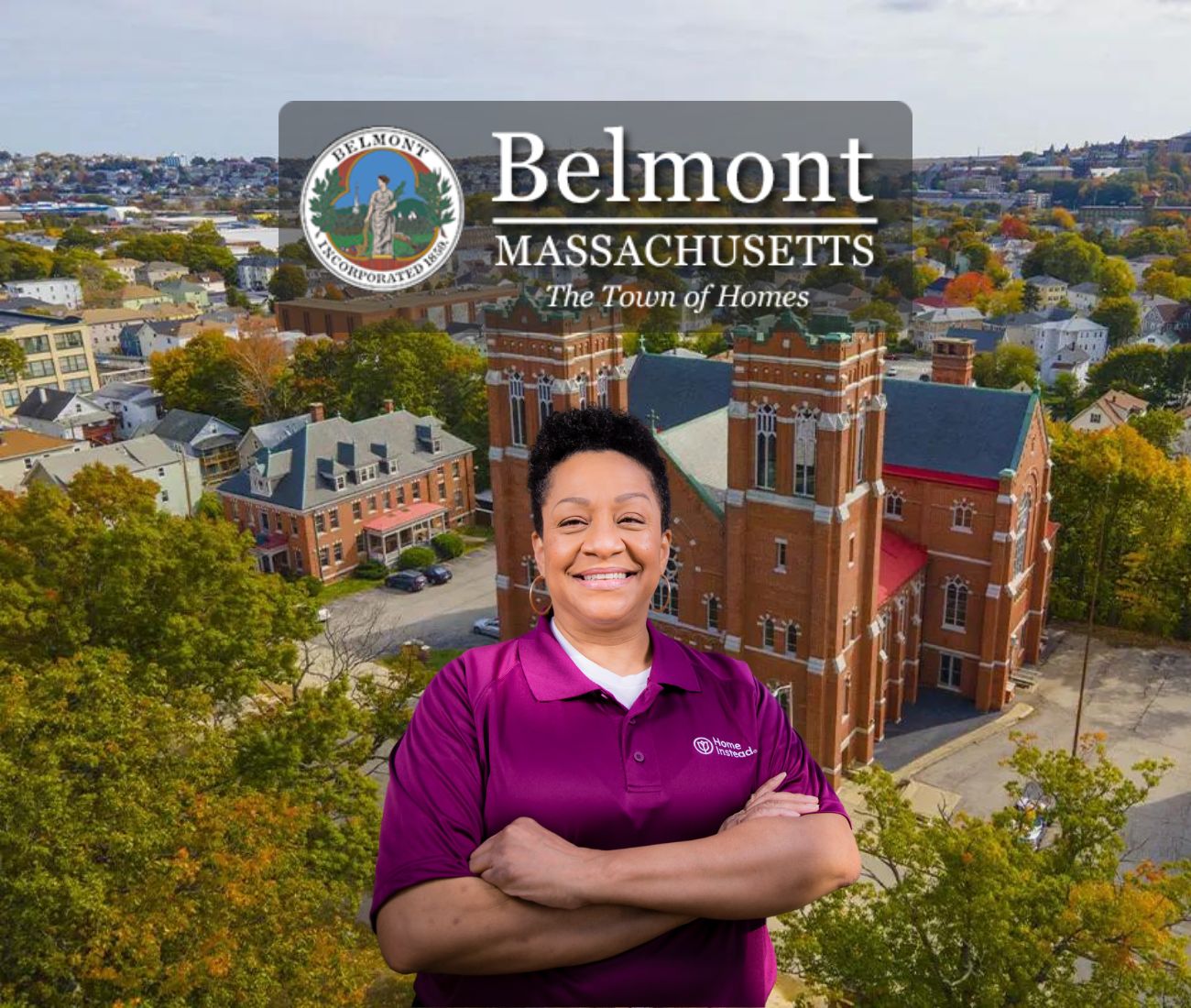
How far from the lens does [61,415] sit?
64625 mm

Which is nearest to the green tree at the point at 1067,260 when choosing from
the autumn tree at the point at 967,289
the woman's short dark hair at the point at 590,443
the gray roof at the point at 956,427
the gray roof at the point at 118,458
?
the autumn tree at the point at 967,289

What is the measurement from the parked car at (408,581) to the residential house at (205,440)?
21341mm

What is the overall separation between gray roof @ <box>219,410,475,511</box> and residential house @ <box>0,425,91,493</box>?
1262cm

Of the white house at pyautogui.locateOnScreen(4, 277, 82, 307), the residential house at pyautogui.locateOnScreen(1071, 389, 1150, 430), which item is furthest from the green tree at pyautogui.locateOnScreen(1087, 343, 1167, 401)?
the white house at pyautogui.locateOnScreen(4, 277, 82, 307)

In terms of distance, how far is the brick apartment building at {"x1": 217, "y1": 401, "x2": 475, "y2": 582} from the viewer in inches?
1901

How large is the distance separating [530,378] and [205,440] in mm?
39579

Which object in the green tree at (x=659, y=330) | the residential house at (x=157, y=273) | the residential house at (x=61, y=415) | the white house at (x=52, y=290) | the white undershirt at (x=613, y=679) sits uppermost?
the residential house at (x=157, y=273)

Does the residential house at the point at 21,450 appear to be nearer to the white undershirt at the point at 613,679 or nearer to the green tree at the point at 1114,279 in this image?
the white undershirt at the point at 613,679

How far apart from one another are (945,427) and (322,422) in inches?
1248

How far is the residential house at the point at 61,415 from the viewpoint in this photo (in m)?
64.4

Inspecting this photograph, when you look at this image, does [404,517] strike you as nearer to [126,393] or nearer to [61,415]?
[61,415]

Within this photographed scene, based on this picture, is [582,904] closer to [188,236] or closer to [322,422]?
[322,422]

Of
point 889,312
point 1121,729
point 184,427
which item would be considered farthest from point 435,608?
point 889,312

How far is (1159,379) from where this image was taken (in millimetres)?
72625
